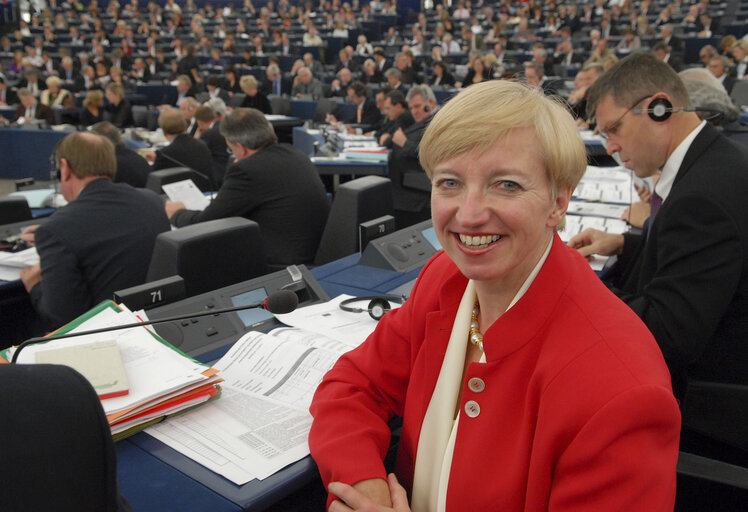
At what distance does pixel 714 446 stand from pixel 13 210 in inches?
133

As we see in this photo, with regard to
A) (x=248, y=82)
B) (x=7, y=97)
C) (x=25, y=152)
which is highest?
(x=248, y=82)

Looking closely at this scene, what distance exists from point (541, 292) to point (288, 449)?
1.74ft

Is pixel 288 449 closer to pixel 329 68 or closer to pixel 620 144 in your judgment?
pixel 620 144

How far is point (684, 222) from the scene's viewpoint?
1.58m

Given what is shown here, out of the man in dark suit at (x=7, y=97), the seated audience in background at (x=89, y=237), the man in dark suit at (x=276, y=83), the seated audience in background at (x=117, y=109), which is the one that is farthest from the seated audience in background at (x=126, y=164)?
the man in dark suit at (x=7, y=97)

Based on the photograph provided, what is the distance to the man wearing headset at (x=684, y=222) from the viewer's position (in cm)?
156

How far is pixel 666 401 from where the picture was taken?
2.86 feet

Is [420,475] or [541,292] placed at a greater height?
[541,292]

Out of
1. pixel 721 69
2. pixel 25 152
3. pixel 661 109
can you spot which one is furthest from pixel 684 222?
pixel 25 152

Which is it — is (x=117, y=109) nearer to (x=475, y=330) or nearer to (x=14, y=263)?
(x=14, y=263)

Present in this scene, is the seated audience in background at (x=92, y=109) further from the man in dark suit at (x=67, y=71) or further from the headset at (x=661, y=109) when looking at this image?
the headset at (x=661, y=109)

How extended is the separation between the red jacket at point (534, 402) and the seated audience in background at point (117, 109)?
26.3 feet

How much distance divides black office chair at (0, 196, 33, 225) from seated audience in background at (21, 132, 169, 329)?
0.96 m

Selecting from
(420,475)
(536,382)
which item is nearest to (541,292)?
(536,382)
